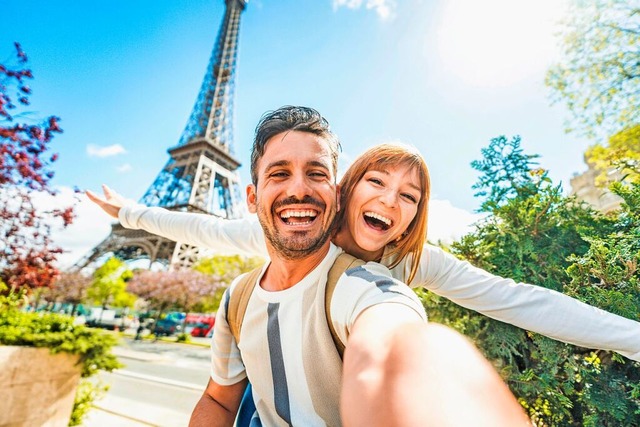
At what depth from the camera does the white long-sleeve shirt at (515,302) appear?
130 centimetres

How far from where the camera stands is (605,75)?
9078 mm

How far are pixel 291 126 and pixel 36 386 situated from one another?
423cm

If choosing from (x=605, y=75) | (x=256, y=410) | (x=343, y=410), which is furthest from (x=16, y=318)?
(x=605, y=75)

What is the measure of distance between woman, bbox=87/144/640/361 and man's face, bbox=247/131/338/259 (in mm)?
355

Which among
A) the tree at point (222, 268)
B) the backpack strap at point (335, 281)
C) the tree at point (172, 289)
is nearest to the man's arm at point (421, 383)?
the backpack strap at point (335, 281)

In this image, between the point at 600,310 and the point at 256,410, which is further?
the point at 256,410

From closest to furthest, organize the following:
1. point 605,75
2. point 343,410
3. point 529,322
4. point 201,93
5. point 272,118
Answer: point 343,410 < point 529,322 < point 272,118 < point 605,75 < point 201,93

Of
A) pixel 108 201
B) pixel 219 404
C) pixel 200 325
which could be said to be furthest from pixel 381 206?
pixel 200 325

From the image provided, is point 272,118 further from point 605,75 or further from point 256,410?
point 605,75

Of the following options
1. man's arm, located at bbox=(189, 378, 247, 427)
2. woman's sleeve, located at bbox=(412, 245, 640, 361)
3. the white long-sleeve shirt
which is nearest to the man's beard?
the white long-sleeve shirt

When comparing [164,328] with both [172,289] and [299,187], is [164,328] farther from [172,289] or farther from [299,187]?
[299,187]

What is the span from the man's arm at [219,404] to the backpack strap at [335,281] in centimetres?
88

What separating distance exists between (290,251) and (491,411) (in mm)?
924

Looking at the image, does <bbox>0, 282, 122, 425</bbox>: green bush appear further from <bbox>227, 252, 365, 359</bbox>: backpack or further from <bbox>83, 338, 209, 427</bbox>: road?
<bbox>227, 252, 365, 359</bbox>: backpack
